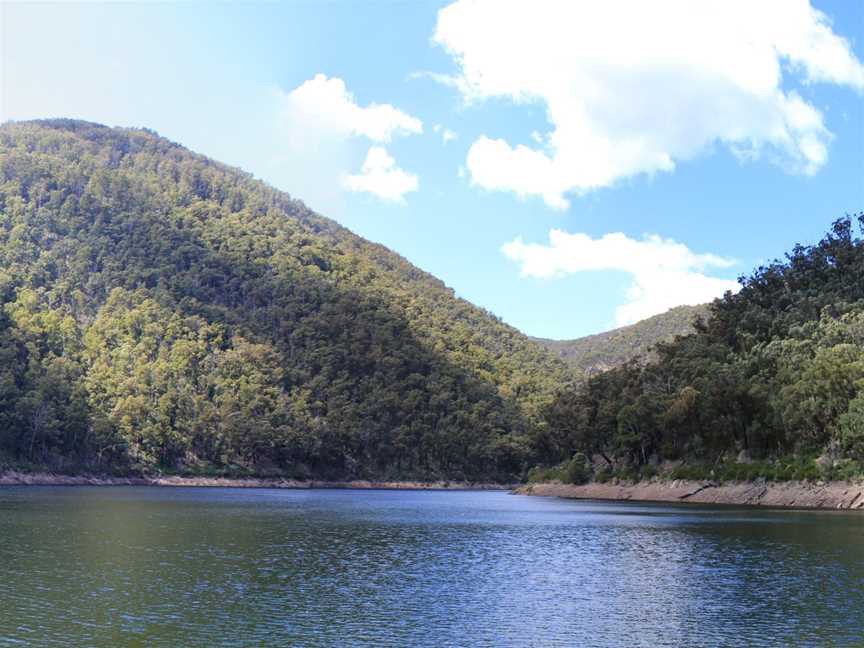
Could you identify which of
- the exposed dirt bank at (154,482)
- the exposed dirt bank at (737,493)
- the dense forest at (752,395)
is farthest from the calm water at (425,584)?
the exposed dirt bank at (154,482)

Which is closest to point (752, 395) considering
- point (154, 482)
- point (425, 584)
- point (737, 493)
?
point (737, 493)

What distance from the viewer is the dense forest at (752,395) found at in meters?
94.7

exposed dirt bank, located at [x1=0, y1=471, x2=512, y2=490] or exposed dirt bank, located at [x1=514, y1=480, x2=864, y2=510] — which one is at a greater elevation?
exposed dirt bank, located at [x1=514, y1=480, x2=864, y2=510]

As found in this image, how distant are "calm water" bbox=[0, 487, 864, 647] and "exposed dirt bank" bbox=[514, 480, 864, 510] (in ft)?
73.7

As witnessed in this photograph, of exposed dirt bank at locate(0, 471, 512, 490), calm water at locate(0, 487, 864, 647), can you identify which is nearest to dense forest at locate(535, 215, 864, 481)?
calm water at locate(0, 487, 864, 647)

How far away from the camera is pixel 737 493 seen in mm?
102688

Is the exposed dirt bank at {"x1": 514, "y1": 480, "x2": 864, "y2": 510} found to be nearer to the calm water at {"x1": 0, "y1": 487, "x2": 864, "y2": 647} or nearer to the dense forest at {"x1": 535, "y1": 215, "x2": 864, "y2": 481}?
the dense forest at {"x1": 535, "y1": 215, "x2": 864, "y2": 481}

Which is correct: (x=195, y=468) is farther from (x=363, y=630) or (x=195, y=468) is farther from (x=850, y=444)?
(x=363, y=630)

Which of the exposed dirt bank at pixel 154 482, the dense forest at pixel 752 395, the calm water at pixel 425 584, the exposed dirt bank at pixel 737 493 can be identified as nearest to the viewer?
the calm water at pixel 425 584

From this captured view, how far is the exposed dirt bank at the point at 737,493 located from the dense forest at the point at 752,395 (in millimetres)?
1378

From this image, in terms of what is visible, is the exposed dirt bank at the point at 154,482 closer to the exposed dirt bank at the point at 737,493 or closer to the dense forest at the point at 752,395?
the dense forest at the point at 752,395

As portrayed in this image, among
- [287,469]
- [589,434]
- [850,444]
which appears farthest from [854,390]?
[287,469]

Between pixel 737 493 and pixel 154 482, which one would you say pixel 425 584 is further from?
pixel 154 482

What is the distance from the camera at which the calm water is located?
28031 mm
